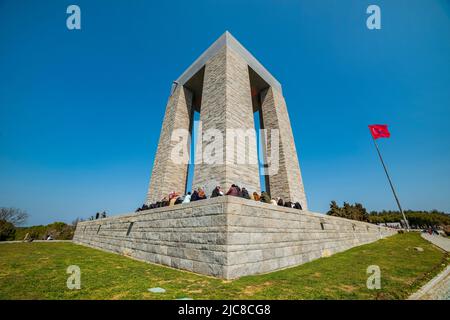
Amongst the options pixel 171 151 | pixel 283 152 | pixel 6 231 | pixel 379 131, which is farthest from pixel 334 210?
pixel 6 231

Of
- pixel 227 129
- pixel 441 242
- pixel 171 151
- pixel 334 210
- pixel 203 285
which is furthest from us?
pixel 334 210

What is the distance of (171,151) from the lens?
47.5 feet

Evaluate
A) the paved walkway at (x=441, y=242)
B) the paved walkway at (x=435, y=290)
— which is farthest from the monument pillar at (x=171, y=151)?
the paved walkway at (x=441, y=242)

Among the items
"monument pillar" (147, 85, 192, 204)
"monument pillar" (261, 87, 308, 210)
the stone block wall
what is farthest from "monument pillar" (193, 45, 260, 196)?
"monument pillar" (147, 85, 192, 204)

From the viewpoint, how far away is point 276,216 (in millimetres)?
6348

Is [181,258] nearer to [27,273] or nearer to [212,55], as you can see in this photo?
[27,273]

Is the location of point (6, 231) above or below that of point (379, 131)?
below

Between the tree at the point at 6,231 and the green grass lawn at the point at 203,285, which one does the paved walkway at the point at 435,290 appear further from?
the tree at the point at 6,231

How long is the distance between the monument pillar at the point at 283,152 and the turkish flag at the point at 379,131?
12.7m

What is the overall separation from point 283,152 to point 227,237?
34.9 ft

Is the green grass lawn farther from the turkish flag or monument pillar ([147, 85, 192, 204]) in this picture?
the turkish flag

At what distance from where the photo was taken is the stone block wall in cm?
485

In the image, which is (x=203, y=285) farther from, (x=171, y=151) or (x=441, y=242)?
(x=441, y=242)
